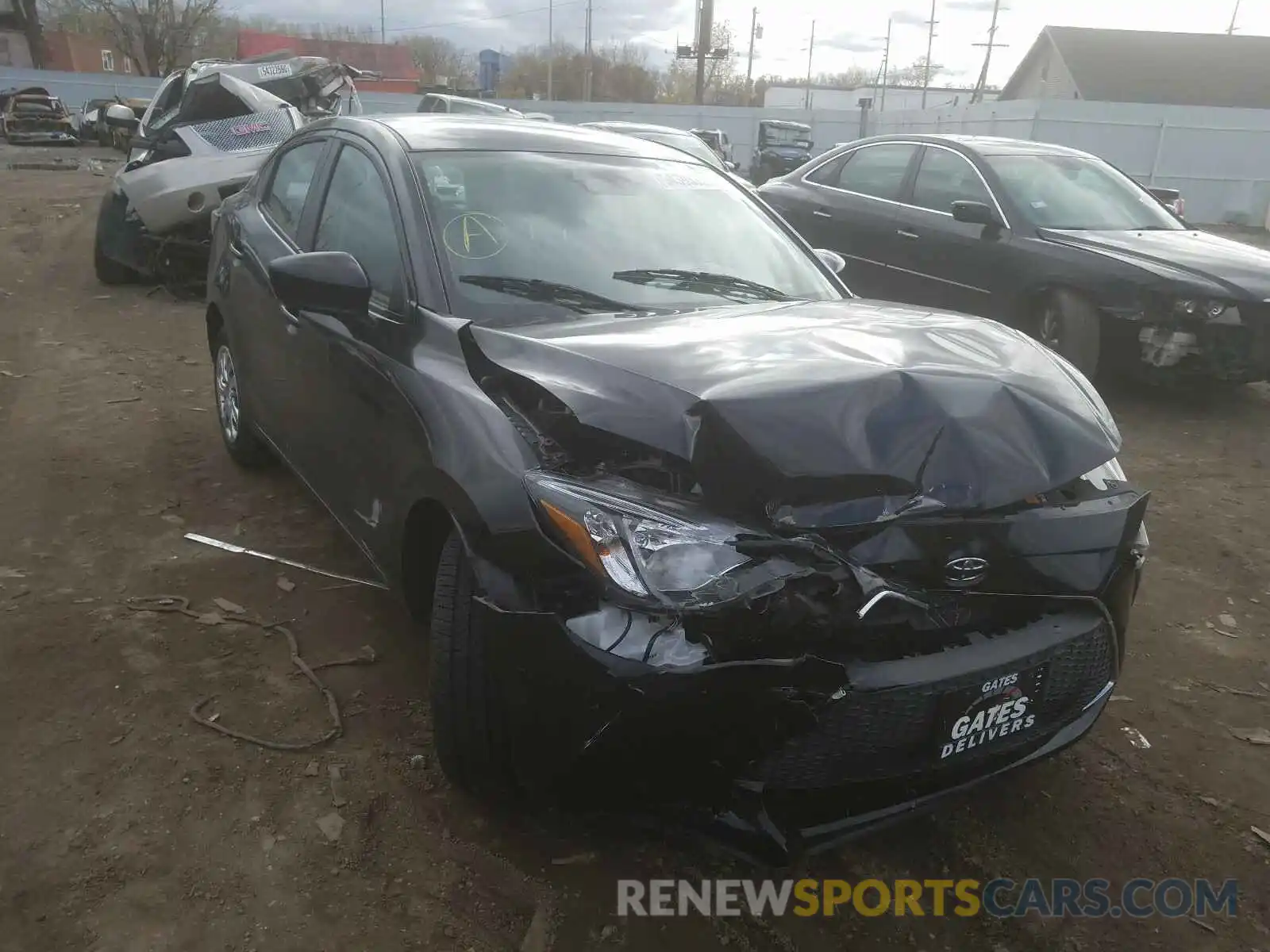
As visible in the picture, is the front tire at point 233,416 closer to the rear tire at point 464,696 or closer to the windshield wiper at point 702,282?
the windshield wiper at point 702,282

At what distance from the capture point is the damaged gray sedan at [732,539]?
1943 millimetres

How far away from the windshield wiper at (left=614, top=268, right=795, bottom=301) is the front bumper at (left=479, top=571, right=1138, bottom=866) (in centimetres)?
138

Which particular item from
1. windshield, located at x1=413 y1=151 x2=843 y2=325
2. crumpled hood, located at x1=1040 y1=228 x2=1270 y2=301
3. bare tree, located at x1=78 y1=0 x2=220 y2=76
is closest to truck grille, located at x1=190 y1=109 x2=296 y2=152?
windshield, located at x1=413 y1=151 x2=843 y2=325

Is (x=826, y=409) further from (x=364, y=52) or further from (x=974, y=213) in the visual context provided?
(x=364, y=52)

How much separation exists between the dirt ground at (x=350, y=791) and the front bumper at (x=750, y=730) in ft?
0.63

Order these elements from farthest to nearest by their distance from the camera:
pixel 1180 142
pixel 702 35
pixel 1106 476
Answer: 1. pixel 702 35
2. pixel 1180 142
3. pixel 1106 476

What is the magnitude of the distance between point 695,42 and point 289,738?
2158 inches

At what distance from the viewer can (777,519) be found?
201cm

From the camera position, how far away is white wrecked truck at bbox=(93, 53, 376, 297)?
8.48 m

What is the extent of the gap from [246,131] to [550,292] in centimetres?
721

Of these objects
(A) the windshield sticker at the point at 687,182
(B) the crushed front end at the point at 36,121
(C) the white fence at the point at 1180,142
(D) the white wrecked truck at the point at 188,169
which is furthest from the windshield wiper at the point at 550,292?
(B) the crushed front end at the point at 36,121

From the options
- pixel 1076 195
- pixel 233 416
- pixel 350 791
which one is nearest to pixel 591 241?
pixel 350 791

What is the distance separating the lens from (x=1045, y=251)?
650 cm

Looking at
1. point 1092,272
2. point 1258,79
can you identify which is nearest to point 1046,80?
point 1258,79
